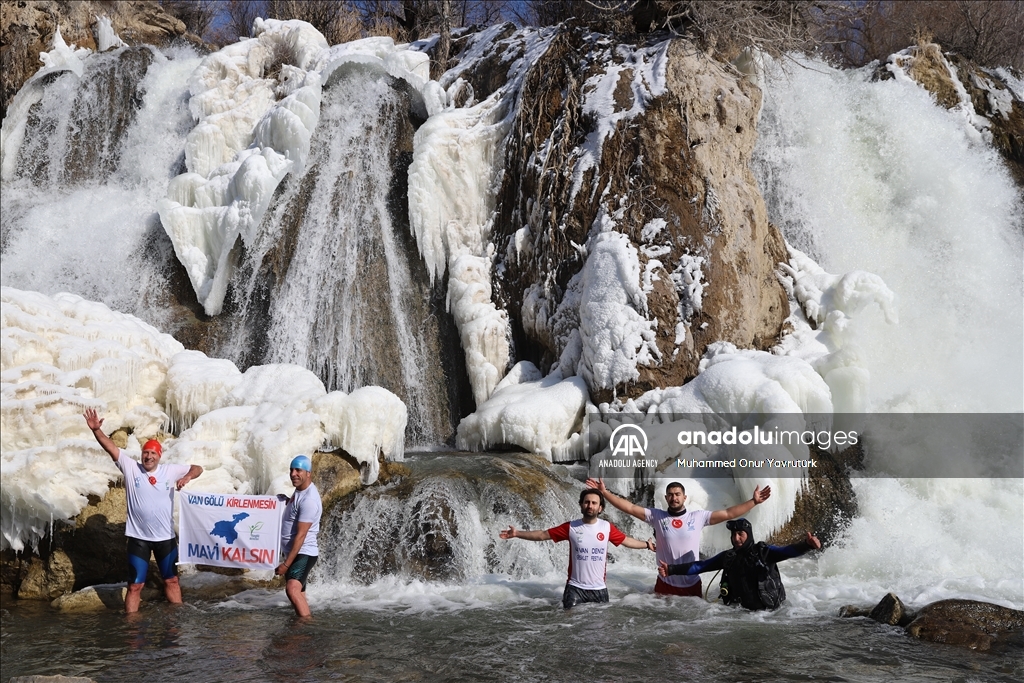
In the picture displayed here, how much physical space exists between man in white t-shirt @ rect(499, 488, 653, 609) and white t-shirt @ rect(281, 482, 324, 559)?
126 centimetres

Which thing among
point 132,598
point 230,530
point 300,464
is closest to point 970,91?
point 300,464

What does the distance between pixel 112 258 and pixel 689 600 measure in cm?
875

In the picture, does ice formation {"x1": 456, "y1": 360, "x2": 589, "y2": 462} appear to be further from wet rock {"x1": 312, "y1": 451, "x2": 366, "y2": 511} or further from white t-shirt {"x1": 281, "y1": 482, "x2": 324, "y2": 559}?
white t-shirt {"x1": 281, "y1": 482, "x2": 324, "y2": 559}

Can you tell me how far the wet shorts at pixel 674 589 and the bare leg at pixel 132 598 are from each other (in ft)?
11.7

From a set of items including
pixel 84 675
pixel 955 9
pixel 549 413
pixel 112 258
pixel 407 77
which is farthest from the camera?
pixel 955 9

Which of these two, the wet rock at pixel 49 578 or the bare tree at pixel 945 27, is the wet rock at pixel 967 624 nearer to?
the wet rock at pixel 49 578

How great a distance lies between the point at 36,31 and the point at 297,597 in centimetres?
1278

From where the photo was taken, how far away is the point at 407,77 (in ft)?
39.9

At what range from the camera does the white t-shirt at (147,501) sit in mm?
6121

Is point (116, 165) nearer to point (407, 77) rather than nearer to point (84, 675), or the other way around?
point (407, 77)

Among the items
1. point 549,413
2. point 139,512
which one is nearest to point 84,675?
point 139,512

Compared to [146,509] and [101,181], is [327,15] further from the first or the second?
[146,509]

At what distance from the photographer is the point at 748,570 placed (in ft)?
18.8

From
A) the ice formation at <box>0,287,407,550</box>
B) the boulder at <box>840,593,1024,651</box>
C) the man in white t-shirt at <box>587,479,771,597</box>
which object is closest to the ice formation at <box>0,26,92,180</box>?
the ice formation at <box>0,287,407,550</box>
